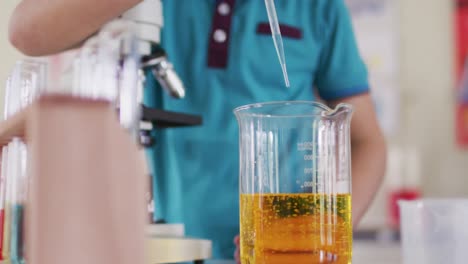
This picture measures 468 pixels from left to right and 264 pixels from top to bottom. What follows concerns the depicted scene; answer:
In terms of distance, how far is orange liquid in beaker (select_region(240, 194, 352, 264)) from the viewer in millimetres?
545

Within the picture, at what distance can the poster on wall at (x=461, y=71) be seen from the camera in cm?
238

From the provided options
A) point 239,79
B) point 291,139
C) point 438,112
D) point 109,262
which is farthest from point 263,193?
point 438,112

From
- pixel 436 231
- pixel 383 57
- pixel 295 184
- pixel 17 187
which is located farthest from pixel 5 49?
pixel 383 57

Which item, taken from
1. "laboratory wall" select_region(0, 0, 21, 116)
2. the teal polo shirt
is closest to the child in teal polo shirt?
the teal polo shirt

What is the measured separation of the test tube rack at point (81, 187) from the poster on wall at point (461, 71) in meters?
2.24

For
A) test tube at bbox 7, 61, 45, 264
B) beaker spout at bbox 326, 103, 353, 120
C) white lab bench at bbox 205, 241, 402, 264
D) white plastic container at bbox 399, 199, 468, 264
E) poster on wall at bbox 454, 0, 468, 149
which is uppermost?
poster on wall at bbox 454, 0, 468, 149

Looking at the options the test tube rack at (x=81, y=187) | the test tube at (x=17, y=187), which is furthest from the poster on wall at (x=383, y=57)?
the test tube rack at (x=81, y=187)

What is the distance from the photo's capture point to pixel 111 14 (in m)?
0.64

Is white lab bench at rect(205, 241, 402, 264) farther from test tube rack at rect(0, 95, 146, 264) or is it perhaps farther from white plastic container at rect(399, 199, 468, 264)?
test tube rack at rect(0, 95, 146, 264)

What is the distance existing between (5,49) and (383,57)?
2.01 meters

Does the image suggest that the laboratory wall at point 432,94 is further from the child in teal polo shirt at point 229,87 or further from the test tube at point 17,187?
the test tube at point 17,187

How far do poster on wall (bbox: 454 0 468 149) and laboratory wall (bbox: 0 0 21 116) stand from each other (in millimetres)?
2066

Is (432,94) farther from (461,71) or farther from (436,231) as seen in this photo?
(436,231)

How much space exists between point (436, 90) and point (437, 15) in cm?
Result: 32
